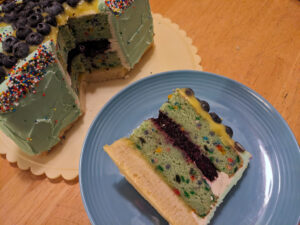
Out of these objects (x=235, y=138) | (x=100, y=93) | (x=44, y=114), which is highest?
(x=44, y=114)

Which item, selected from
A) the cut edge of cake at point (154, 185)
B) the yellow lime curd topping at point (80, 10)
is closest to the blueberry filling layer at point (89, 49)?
the yellow lime curd topping at point (80, 10)

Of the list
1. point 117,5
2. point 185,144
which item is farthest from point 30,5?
point 185,144

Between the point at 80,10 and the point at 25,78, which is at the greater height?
the point at 80,10

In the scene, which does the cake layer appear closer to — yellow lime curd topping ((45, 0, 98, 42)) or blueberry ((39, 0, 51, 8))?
yellow lime curd topping ((45, 0, 98, 42))

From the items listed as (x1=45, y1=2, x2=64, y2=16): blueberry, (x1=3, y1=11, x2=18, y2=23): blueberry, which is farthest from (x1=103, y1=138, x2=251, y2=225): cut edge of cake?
(x1=3, y1=11, x2=18, y2=23): blueberry

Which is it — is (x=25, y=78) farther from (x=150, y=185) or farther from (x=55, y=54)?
(x=150, y=185)

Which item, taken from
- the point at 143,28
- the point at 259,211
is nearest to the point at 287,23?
the point at 143,28
